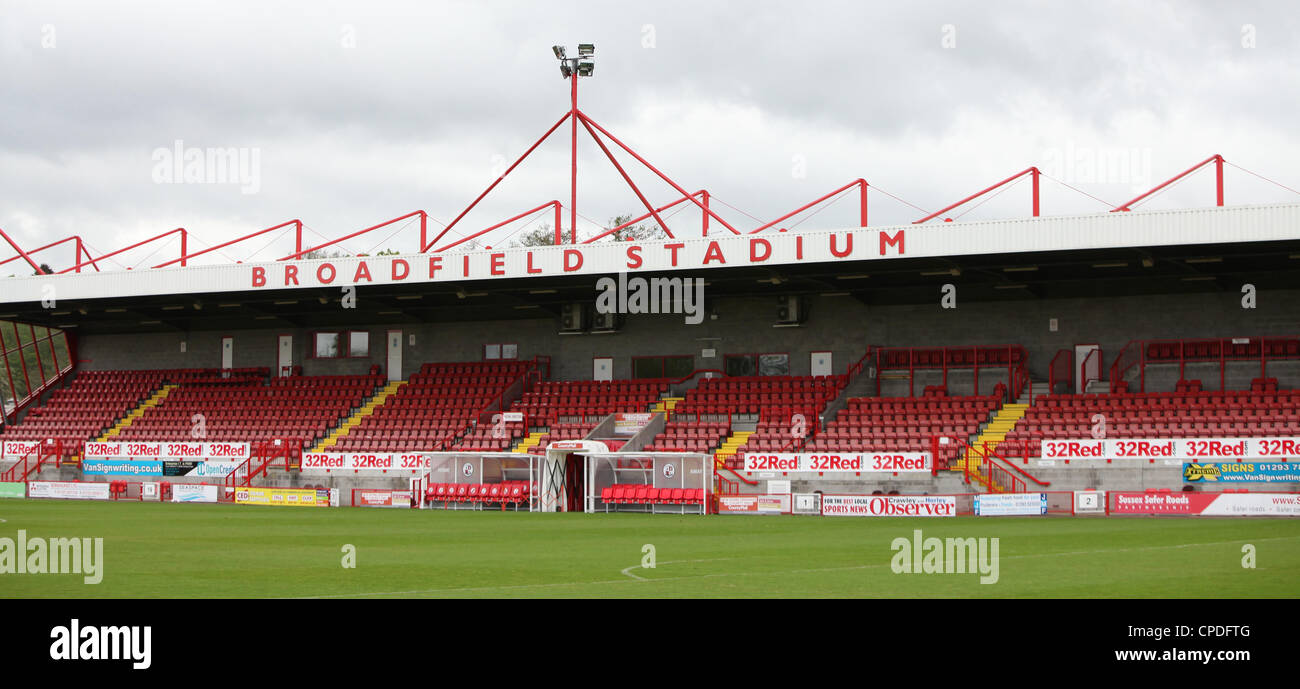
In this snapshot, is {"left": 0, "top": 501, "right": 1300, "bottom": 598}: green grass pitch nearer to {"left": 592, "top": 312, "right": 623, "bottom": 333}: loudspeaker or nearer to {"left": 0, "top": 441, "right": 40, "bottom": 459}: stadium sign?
{"left": 0, "top": 441, "right": 40, "bottom": 459}: stadium sign

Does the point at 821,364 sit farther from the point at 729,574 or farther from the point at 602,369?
the point at 729,574

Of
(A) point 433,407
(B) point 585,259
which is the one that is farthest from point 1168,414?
(A) point 433,407

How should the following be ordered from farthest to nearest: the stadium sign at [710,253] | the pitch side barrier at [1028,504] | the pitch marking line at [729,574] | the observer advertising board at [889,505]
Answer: the stadium sign at [710,253]
the observer advertising board at [889,505]
the pitch side barrier at [1028,504]
the pitch marking line at [729,574]

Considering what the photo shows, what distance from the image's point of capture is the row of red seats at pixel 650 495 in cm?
3228

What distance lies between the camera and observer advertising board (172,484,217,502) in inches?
1516

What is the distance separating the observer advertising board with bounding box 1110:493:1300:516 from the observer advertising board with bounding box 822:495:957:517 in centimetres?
374

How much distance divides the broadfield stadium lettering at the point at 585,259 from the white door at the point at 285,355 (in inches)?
356

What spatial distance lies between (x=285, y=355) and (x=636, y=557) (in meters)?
35.3

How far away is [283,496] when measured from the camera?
3672cm

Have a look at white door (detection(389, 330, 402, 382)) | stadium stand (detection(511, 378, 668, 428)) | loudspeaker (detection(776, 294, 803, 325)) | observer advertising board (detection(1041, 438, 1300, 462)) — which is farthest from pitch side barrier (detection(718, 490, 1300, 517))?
white door (detection(389, 330, 402, 382))

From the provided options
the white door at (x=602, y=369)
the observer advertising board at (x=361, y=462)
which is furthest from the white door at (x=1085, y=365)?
the observer advertising board at (x=361, y=462)

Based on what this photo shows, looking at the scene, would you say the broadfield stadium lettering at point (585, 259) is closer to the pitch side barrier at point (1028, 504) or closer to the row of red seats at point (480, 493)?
the row of red seats at point (480, 493)

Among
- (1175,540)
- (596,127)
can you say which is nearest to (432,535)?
(1175,540)
